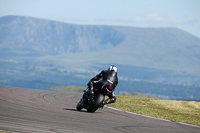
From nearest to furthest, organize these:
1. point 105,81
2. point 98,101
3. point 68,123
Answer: point 68,123 → point 98,101 → point 105,81

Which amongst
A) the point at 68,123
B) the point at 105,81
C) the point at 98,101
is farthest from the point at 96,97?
the point at 68,123

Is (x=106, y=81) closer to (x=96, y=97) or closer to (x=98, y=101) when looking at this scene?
(x=96, y=97)

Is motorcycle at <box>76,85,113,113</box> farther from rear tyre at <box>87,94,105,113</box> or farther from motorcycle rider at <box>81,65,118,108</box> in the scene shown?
motorcycle rider at <box>81,65,118,108</box>

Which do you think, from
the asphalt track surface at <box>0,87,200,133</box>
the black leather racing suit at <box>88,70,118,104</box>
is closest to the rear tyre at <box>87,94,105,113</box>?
the black leather racing suit at <box>88,70,118,104</box>

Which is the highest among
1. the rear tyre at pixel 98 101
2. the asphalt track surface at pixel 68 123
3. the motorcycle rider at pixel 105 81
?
the motorcycle rider at pixel 105 81

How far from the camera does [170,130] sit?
1362cm

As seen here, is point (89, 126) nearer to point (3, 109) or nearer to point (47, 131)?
point (47, 131)

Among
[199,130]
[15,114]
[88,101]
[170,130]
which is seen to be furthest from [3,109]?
[199,130]

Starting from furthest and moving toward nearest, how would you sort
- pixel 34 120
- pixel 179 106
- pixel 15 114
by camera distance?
pixel 179 106 < pixel 15 114 < pixel 34 120

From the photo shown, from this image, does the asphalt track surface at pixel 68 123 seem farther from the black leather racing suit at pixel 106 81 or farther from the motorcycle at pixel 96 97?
the black leather racing suit at pixel 106 81

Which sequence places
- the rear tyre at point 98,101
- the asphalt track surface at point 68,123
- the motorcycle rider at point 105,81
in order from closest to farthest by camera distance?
the asphalt track surface at point 68,123
the rear tyre at point 98,101
the motorcycle rider at point 105,81

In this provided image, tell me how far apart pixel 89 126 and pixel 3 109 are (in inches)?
148

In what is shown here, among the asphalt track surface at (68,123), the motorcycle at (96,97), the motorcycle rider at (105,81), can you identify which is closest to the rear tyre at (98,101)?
the motorcycle at (96,97)

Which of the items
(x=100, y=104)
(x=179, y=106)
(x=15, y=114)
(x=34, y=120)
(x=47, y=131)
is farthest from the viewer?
(x=179, y=106)
